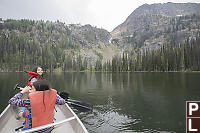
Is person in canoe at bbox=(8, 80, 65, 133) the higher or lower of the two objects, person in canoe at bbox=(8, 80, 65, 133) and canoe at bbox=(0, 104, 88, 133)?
the higher

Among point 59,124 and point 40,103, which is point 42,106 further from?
point 59,124

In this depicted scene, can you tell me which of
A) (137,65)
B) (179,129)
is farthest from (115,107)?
(137,65)

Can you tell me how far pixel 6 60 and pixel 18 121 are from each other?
602 feet

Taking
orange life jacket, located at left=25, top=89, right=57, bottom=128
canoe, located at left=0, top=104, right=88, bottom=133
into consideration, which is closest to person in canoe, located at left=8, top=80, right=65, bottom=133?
orange life jacket, located at left=25, top=89, right=57, bottom=128

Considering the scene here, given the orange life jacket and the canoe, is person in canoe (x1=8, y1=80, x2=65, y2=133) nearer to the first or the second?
the orange life jacket

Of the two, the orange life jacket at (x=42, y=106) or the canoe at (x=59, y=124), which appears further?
the canoe at (x=59, y=124)

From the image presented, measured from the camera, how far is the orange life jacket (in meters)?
4.71

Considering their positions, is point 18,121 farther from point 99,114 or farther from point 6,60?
point 6,60

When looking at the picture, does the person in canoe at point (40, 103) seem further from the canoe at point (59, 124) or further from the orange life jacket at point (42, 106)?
the canoe at point (59, 124)

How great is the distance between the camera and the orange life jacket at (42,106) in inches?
185

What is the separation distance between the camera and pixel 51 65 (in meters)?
185

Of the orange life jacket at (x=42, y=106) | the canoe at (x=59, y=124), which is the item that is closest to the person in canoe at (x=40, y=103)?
the orange life jacket at (x=42, y=106)

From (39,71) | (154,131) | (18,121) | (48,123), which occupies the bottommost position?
(154,131)

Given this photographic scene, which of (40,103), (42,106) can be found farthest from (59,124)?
(40,103)
